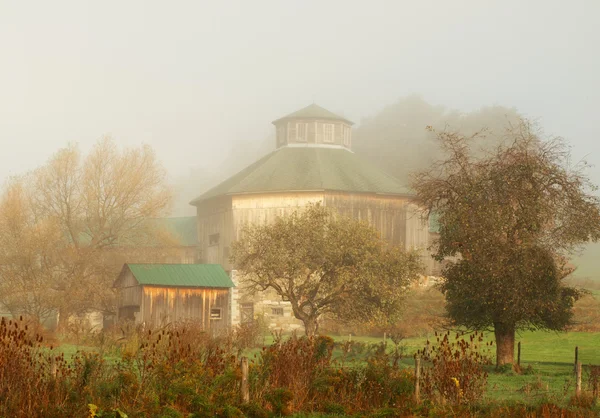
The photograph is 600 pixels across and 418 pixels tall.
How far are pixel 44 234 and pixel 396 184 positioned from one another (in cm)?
2981

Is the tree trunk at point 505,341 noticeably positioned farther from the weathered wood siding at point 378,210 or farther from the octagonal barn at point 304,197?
the weathered wood siding at point 378,210

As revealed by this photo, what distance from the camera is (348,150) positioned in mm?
79375

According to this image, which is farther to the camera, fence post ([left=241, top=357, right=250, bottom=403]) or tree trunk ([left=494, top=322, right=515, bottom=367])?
tree trunk ([left=494, top=322, right=515, bottom=367])

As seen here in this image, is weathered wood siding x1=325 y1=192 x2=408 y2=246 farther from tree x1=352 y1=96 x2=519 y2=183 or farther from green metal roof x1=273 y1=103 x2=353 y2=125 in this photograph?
tree x1=352 y1=96 x2=519 y2=183

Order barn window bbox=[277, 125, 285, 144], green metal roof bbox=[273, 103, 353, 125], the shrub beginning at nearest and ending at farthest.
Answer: the shrub
green metal roof bbox=[273, 103, 353, 125]
barn window bbox=[277, 125, 285, 144]

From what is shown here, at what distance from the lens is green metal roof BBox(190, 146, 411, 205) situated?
66.2 m

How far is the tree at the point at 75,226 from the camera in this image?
5122cm

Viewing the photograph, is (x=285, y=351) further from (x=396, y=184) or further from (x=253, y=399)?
(x=396, y=184)

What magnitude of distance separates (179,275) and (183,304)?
1.87 meters

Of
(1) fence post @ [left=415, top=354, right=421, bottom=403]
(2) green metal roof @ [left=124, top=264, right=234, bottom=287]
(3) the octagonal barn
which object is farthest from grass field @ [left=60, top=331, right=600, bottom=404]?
(3) the octagonal barn

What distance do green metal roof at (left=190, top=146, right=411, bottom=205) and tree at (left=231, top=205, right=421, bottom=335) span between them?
2121 centimetres

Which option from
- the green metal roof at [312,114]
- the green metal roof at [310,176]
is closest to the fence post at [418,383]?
the green metal roof at [310,176]

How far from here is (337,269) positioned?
4275 cm

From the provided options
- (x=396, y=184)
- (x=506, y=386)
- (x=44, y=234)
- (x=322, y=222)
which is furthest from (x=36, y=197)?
(x=506, y=386)
